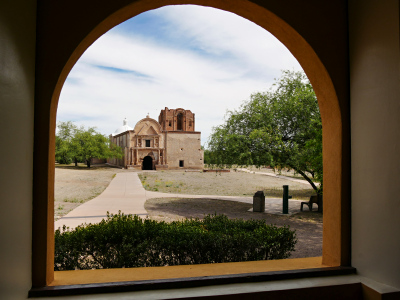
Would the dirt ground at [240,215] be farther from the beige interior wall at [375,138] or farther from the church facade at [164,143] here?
the church facade at [164,143]

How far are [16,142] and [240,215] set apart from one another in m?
9.90

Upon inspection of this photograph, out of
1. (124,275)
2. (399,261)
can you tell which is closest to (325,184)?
(399,261)

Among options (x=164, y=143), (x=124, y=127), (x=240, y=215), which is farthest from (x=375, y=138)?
(x=124, y=127)

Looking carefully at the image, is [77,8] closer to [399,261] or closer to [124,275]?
[124,275]

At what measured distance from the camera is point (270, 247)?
12.8 ft

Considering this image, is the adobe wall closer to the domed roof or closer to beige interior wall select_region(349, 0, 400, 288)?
the domed roof

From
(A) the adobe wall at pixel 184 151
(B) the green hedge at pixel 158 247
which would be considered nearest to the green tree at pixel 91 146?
(A) the adobe wall at pixel 184 151

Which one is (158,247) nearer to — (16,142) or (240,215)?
(16,142)

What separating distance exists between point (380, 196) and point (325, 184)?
0.64 metres

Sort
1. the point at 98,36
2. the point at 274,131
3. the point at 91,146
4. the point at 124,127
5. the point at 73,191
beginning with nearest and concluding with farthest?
the point at 98,36
the point at 274,131
the point at 73,191
the point at 91,146
the point at 124,127

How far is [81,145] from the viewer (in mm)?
42656

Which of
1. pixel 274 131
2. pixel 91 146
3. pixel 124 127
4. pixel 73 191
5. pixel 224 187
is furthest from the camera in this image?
pixel 124 127

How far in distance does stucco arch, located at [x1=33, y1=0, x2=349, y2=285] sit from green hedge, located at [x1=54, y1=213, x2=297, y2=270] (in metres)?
1.06

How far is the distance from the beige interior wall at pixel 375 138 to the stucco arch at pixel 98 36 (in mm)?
131
